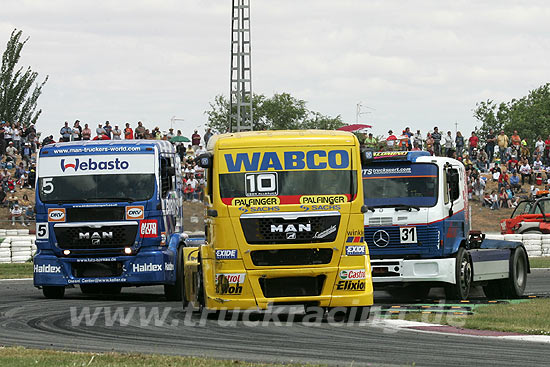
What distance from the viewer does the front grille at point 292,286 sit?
13.4 metres

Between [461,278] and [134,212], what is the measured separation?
5562mm

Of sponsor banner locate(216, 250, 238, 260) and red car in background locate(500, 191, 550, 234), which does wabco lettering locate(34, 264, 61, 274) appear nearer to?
sponsor banner locate(216, 250, 238, 260)

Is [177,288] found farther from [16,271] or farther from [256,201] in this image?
[16,271]

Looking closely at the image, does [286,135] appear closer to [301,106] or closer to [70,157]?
[70,157]

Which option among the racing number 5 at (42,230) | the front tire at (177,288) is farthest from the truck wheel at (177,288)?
the racing number 5 at (42,230)

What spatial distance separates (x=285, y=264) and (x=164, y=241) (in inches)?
197

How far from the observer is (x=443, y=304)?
53.2ft

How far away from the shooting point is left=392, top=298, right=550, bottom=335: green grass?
1266cm

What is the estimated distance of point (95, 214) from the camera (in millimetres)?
17531

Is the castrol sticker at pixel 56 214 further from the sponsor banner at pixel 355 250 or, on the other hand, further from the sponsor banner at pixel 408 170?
the sponsor banner at pixel 355 250

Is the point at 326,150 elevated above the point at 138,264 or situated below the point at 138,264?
above

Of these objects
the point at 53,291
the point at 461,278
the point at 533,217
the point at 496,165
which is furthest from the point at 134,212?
the point at 496,165

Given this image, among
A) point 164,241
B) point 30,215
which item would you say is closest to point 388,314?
point 164,241

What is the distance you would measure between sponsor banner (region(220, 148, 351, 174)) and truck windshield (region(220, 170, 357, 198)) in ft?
0.22
